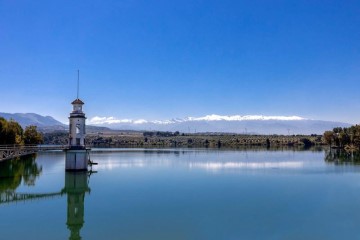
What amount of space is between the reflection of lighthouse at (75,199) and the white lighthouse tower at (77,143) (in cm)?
154

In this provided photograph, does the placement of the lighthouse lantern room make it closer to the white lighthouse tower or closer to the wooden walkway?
the white lighthouse tower

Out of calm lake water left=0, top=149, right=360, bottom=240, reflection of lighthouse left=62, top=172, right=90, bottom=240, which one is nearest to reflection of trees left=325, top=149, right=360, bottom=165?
calm lake water left=0, top=149, right=360, bottom=240

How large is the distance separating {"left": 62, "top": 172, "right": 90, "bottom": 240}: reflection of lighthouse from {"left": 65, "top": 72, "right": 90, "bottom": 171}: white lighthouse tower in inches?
60.6

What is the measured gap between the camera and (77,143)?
187 feet

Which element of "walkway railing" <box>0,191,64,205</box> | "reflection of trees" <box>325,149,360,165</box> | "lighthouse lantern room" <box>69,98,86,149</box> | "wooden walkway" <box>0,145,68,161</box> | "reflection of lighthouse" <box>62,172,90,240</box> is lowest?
"reflection of lighthouse" <box>62,172,90,240</box>

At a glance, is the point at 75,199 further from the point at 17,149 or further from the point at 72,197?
the point at 17,149

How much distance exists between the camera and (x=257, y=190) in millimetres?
40812

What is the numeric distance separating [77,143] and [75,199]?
71.7 feet

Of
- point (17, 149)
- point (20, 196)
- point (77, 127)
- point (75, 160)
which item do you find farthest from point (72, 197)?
point (17, 149)

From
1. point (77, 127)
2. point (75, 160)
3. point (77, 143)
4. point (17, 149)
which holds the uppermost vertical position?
point (77, 127)

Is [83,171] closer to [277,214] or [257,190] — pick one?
[257,190]

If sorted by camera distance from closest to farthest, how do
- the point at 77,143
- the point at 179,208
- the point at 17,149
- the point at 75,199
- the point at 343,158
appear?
the point at 179,208
the point at 75,199
the point at 17,149
the point at 77,143
the point at 343,158

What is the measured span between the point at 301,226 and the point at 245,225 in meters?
3.94

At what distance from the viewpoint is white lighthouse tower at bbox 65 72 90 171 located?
184 ft
